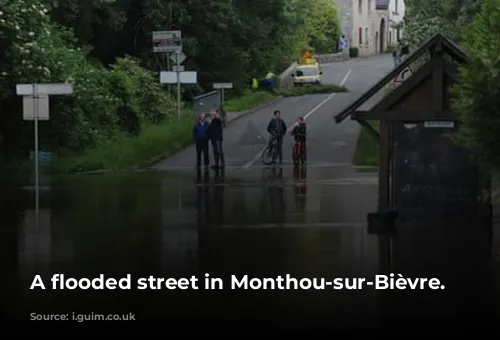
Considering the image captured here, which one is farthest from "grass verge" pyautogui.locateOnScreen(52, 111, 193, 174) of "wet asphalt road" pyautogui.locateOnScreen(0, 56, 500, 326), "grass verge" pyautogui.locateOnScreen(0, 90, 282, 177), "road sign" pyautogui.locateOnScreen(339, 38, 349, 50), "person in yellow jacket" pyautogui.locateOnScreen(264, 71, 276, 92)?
"road sign" pyautogui.locateOnScreen(339, 38, 349, 50)

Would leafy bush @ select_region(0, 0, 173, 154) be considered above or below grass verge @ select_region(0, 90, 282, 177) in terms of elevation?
above

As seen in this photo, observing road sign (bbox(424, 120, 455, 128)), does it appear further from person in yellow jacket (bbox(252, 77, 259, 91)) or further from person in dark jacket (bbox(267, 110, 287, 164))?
person in yellow jacket (bbox(252, 77, 259, 91))

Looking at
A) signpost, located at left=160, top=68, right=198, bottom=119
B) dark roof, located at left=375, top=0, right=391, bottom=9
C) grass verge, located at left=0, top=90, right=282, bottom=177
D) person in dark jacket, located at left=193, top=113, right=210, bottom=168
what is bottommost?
grass verge, located at left=0, top=90, right=282, bottom=177

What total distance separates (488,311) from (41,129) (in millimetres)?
25472

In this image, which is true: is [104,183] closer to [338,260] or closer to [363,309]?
[338,260]

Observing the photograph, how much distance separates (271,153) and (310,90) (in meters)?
32.8

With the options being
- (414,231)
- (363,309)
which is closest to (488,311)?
(363,309)

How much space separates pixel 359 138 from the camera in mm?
42094

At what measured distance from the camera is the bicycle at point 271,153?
34594 millimetres

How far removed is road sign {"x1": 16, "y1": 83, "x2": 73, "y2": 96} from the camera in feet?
75.0

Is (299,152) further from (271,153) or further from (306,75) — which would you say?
(306,75)

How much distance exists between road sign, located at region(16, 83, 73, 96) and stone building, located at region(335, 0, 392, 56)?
283 ft

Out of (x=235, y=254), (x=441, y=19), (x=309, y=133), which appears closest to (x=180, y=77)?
(x=309, y=133)

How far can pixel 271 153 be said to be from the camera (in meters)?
35.0
